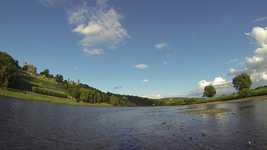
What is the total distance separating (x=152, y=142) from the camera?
114ft

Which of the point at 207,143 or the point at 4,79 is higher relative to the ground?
the point at 4,79

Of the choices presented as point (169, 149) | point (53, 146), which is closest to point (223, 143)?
point (169, 149)

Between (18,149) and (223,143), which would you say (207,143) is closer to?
(223,143)

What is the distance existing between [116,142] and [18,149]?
1403cm

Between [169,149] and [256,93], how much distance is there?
580ft

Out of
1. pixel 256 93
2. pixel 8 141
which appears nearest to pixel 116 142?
pixel 8 141

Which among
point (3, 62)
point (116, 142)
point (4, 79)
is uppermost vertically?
point (3, 62)

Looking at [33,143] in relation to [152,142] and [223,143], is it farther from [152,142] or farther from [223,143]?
[223,143]

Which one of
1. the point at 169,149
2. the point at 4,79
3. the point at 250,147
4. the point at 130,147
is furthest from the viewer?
the point at 4,79

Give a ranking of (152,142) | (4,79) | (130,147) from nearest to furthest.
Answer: (130,147) → (152,142) → (4,79)

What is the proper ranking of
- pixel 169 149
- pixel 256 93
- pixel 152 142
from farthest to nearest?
pixel 256 93, pixel 152 142, pixel 169 149

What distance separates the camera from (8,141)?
32219 millimetres

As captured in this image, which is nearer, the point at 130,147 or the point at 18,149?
the point at 18,149

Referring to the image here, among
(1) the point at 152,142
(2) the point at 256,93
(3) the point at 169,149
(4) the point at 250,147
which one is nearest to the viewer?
(4) the point at 250,147
